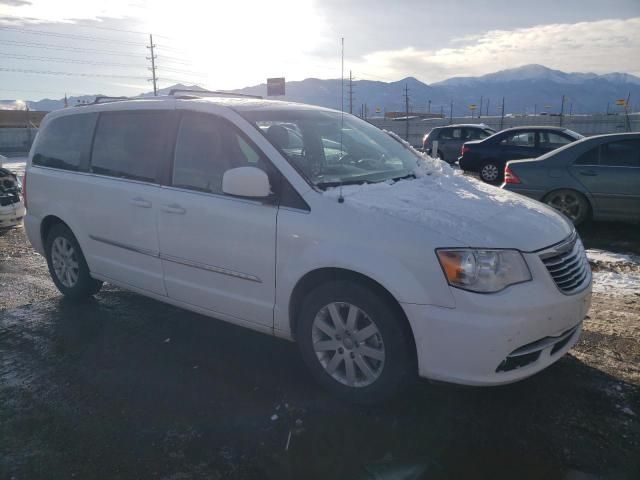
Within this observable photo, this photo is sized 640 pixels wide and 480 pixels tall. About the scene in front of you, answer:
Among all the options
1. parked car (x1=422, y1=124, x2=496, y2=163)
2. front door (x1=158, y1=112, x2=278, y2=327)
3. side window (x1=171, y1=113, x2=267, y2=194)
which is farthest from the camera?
parked car (x1=422, y1=124, x2=496, y2=163)

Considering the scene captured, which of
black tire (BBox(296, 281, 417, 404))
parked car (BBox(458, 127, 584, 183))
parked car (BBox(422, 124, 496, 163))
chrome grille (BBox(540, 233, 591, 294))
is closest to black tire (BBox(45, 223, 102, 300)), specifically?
black tire (BBox(296, 281, 417, 404))

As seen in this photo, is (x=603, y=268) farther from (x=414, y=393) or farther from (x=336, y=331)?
(x=336, y=331)

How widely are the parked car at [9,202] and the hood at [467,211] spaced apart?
23.3 ft

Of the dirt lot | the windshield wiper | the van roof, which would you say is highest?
the van roof

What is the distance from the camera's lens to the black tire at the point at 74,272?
495 cm

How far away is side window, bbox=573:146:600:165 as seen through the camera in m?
7.53

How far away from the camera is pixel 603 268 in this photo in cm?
585

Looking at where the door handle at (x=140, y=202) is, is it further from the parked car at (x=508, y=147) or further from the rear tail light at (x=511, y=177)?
the parked car at (x=508, y=147)

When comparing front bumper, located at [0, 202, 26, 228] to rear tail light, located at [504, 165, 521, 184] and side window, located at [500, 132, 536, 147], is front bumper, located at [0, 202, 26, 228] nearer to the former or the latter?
rear tail light, located at [504, 165, 521, 184]

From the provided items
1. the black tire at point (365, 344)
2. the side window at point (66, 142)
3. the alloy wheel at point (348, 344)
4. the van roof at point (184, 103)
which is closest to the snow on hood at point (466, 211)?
the black tire at point (365, 344)

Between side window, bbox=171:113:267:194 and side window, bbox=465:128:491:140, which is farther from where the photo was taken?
side window, bbox=465:128:491:140

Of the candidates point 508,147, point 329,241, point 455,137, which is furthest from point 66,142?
point 455,137

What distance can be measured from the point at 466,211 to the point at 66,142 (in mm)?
3906

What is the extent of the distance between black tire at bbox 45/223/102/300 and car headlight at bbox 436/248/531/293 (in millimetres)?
3661
